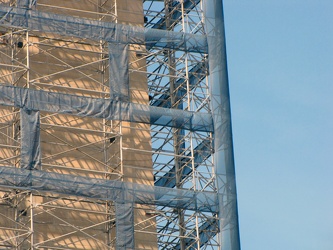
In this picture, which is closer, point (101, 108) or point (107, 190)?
point (107, 190)

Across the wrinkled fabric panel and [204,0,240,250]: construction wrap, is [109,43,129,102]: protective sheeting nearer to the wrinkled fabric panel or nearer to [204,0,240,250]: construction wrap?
[204,0,240,250]: construction wrap

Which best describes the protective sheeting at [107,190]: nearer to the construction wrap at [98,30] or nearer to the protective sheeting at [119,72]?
the protective sheeting at [119,72]

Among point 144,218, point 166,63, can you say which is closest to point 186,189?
point 144,218

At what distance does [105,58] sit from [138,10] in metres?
2.83

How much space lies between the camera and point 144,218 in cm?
5000

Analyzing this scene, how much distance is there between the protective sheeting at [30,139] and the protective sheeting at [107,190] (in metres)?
0.38

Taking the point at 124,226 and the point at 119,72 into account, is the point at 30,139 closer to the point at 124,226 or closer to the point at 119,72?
the point at 124,226

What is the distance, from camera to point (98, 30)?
166ft

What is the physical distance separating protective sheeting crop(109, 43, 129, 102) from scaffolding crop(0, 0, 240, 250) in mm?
47

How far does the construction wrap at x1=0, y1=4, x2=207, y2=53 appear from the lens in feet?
162

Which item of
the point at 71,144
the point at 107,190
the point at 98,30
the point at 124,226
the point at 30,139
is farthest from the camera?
the point at 98,30

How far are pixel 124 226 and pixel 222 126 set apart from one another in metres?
5.48

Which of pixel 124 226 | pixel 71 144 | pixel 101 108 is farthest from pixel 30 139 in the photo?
pixel 124 226

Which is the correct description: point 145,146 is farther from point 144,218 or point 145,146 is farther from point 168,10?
point 168,10
